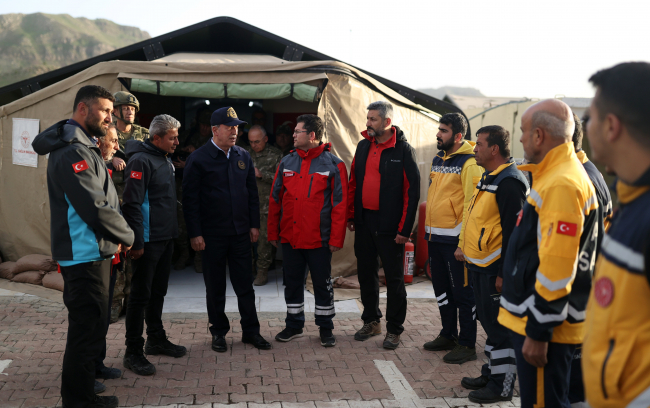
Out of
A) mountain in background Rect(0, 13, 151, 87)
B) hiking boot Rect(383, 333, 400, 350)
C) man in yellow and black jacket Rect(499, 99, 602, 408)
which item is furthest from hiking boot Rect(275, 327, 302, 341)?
mountain in background Rect(0, 13, 151, 87)

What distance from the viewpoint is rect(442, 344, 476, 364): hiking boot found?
4363 mm

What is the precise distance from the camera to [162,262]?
4340mm

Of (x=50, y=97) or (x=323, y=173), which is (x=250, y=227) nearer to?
(x=323, y=173)

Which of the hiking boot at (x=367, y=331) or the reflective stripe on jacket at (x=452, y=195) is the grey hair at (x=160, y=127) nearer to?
the reflective stripe on jacket at (x=452, y=195)

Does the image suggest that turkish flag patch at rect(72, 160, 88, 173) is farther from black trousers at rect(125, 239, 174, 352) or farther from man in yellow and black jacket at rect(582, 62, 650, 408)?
man in yellow and black jacket at rect(582, 62, 650, 408)

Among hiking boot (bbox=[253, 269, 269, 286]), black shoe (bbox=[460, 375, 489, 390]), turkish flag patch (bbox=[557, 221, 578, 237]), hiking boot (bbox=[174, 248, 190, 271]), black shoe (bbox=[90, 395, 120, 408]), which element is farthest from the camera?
hiking boot (bbox=[174, 248, 190, 271])

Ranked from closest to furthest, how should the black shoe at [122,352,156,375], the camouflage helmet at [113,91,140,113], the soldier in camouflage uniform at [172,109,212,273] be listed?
1. the black shoe at [122,352,156,375]
2. the camouflage helmet at [113,91,140,113]
3. the soldier in camouflage uniform at [172,109,212,273]

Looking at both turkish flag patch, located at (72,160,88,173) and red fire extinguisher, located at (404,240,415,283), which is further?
red fire extinguisher, located at (404,240,415,283)

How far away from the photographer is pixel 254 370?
163 inches

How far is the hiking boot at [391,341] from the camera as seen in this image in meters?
4.67

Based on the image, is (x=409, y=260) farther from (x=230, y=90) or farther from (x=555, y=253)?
→ (x=555, y=253)

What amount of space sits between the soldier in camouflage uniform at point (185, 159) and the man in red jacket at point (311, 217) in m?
2.90

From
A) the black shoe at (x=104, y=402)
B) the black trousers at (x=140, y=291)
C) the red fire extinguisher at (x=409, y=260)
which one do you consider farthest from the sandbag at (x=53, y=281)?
the red fire extinguisher at (x=409, y=260)

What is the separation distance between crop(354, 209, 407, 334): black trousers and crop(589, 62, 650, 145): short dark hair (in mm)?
3287
